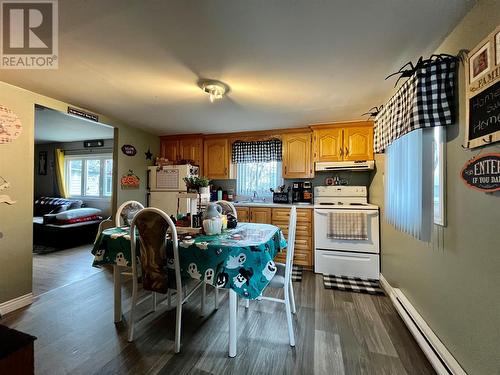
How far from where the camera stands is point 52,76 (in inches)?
79.1

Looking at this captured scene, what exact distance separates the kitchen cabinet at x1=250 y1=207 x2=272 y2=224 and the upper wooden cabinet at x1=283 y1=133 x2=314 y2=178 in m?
0.68

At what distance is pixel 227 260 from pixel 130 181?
9.18 ft

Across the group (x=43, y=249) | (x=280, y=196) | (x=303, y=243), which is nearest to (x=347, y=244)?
(x=303, y=243)

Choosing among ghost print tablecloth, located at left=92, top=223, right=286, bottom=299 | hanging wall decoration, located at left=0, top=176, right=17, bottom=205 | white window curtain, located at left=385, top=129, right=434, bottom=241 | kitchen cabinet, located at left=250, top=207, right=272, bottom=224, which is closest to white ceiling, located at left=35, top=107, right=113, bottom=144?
hanging wall decoration, located at left=0, top=176, right=17, bottom=205

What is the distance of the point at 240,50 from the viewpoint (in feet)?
5.29

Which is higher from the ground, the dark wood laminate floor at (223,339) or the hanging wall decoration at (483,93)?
the hanging wall decoration at (483,93)

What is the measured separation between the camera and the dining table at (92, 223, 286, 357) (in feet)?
4.94

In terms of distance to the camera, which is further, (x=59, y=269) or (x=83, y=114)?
(x=59, y=269)

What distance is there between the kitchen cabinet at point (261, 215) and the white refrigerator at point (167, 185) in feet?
3.80

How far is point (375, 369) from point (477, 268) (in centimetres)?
92

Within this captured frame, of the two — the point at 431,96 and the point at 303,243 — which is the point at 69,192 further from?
the point at 431,96

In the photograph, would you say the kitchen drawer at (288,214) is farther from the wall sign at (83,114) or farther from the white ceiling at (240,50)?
the wall sign at (83,114)

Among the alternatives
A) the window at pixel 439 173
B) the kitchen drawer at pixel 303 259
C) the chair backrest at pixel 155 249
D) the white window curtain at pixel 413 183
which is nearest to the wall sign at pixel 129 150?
the chair backrest at pixel 155 249

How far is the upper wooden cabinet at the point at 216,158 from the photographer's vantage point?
4059 mm
